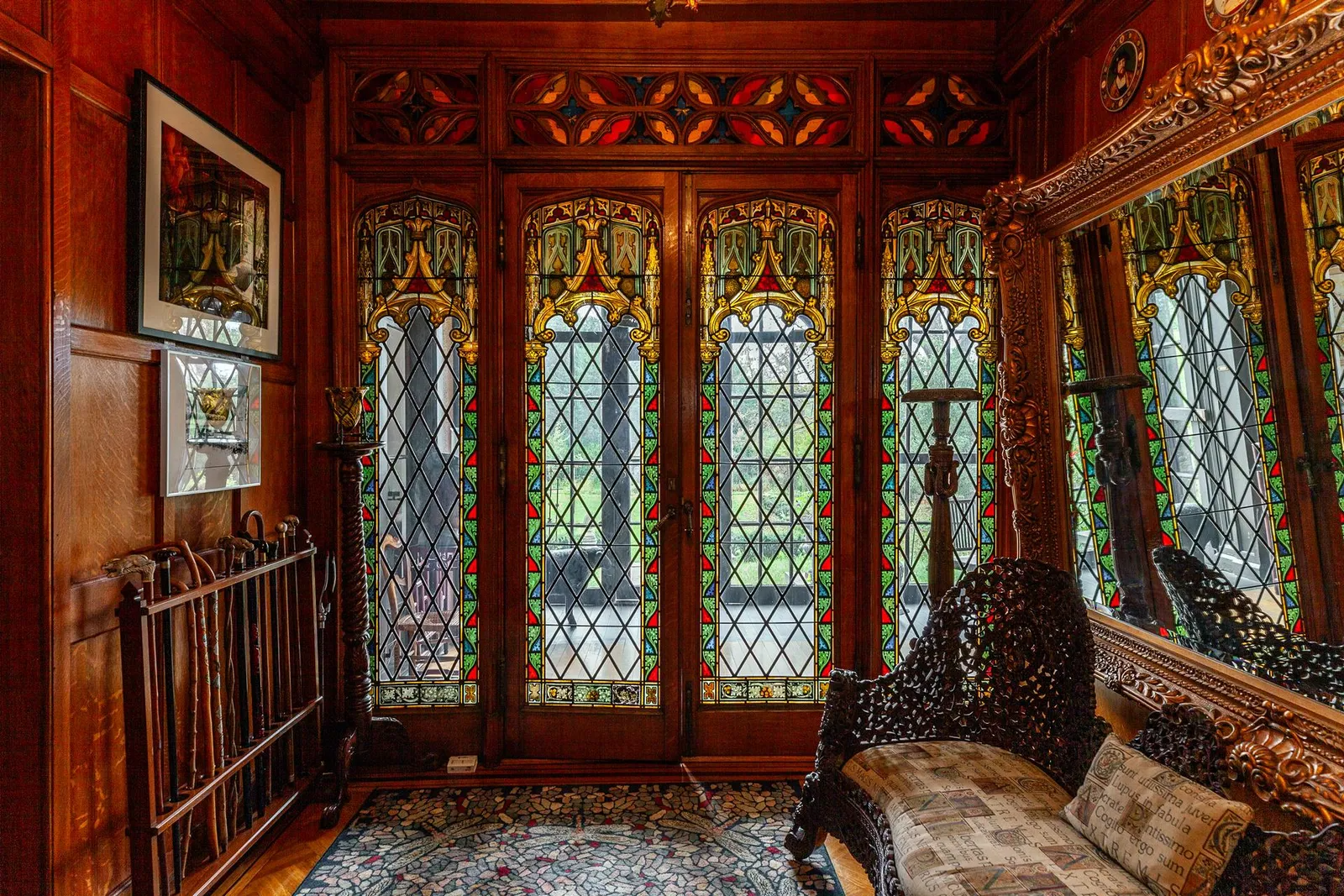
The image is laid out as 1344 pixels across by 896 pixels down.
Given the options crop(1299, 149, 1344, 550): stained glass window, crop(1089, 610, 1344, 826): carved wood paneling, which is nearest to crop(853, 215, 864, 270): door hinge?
crop(1299, 149, 1344, 550): stained glass window

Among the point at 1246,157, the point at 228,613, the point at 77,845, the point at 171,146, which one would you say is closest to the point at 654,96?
the point at 171,146

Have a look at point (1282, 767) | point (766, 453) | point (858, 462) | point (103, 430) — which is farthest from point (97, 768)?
point (1282, 767)

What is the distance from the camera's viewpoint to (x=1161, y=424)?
1945 millimetres

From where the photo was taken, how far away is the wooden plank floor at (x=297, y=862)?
216 centimetres

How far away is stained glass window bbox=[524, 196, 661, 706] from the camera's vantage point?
→ 9.62 ft

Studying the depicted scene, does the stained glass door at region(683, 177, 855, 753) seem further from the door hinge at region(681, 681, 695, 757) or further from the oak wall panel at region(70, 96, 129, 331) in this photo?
the oak wall panel at region(70, 96, 129, 331)

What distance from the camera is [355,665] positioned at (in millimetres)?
2734

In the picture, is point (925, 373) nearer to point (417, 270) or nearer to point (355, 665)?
point (417, 270)

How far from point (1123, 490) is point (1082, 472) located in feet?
0.64

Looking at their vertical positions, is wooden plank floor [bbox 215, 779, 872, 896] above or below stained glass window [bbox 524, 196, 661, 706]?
below

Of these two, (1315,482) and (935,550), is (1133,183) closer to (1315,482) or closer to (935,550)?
(1315,482)

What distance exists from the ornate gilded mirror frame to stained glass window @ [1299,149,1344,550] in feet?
0.48

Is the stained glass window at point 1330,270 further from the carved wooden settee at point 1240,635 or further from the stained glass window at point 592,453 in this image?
the stained glass window at point 592,453

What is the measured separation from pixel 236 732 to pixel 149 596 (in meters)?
0.66
